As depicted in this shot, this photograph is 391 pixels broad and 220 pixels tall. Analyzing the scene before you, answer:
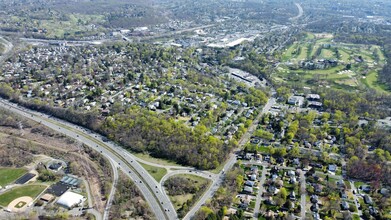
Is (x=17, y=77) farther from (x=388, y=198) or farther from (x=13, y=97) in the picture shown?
(x=388, y=198)

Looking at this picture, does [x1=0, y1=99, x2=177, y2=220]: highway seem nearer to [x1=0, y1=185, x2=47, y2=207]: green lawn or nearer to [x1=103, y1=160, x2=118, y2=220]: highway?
[x1=103, y1=160, x2=118, y2=220]: highway

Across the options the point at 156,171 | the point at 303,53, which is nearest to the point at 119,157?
the point at 156,171

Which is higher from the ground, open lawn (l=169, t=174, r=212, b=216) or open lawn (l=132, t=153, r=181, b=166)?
open lawn (l=132, t=153, r=181, b=166)

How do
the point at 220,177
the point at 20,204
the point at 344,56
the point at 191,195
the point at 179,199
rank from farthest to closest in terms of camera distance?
the point at 344,56
the point at 220,177
the point at 191,195
the point at 179,199
the point at 20,204

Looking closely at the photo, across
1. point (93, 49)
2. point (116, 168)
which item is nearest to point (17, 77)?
point (93, 49)

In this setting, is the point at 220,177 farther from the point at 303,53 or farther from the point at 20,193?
the point at 303,53

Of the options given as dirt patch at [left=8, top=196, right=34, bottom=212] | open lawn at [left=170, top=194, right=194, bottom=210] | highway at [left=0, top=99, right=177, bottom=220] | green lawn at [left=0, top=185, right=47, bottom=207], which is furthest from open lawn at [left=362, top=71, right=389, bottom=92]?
dirt patch at [left=8, top=196, right=34, bottom=212]

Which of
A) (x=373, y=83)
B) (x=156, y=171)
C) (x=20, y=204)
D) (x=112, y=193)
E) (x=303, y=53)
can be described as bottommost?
(x=112, y=193)

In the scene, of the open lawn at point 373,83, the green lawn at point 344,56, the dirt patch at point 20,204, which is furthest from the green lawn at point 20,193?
the green lawn at point 344,56

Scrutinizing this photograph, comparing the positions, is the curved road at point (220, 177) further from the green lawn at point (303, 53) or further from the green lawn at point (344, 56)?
the green lawn at point (344, 56)
